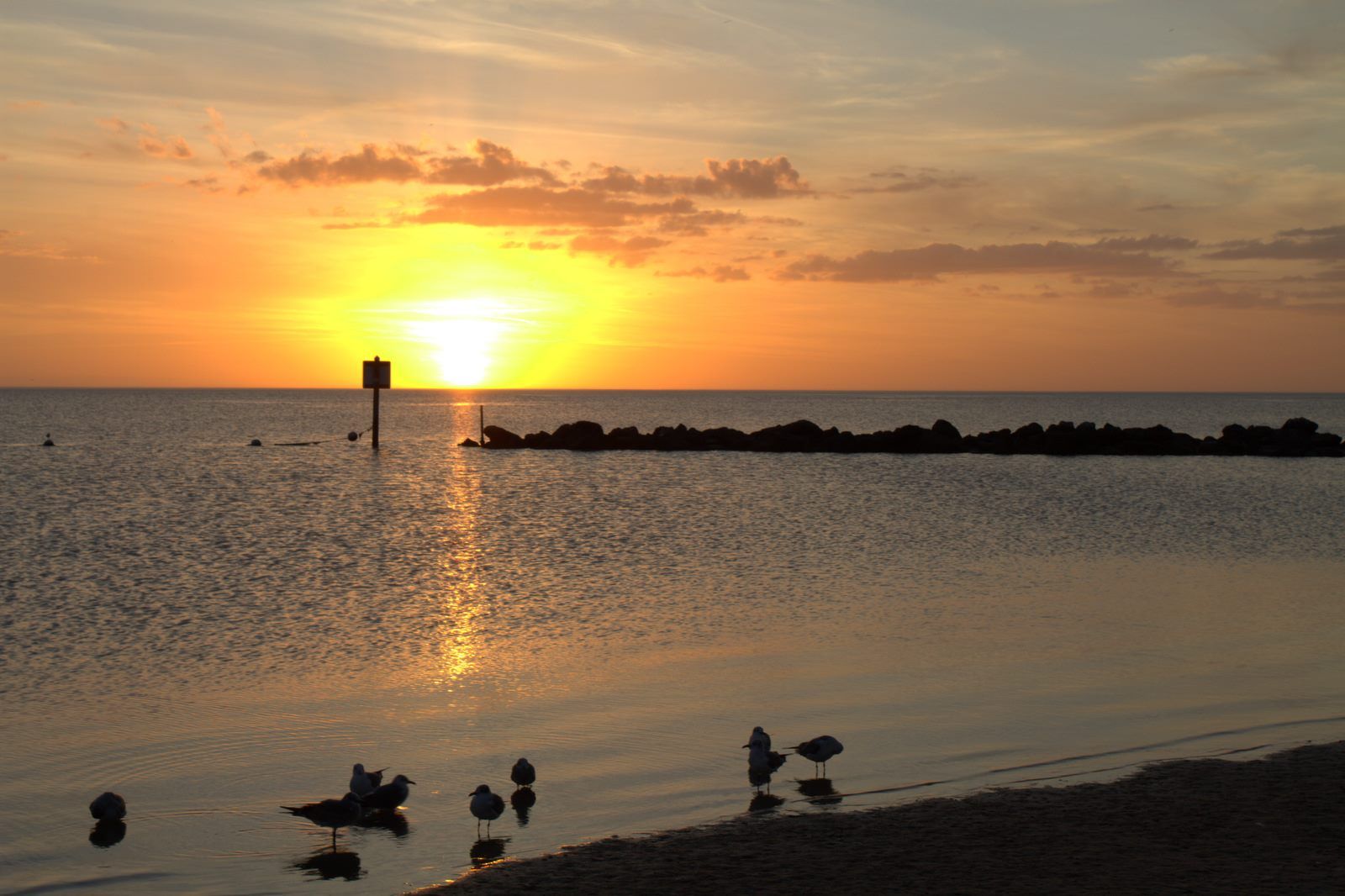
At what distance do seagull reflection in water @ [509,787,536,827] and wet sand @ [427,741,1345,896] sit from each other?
1.17 meters

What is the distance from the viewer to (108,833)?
32.6 feet

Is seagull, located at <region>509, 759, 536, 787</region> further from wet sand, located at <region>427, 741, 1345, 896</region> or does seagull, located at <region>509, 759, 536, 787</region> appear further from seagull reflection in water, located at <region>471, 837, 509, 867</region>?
wet sand, located at <region>427, 741, 1345, 896</region>

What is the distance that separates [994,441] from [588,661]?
209 ft

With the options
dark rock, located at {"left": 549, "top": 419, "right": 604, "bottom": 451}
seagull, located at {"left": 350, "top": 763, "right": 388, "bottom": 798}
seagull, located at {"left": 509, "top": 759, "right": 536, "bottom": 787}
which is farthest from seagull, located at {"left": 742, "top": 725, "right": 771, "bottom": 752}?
dark rock, located at {"left": 549, "top": 419, "right": 604, "bottom": 451}

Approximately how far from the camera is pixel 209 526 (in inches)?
1396

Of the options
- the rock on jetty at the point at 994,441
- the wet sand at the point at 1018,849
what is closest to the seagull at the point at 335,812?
the wet sand at the point at 1018,849

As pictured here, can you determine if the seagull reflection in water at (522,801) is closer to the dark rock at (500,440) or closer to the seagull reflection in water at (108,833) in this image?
the seagull reflection in water at (108,833)

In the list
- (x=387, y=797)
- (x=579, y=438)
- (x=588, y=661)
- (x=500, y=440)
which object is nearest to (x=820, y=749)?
(x=387, y=797)

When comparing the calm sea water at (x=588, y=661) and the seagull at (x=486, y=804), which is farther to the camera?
the calm sea water at (x=588, y=661)

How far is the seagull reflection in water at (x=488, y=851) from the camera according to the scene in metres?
9.40

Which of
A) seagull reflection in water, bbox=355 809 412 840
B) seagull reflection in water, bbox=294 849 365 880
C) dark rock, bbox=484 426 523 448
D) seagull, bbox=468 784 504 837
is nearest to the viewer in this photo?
seagull reflection in water, bbox=294 849 365 880

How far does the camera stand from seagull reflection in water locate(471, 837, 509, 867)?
940 centimetres

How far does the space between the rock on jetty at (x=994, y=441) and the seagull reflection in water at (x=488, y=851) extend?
65.2 m

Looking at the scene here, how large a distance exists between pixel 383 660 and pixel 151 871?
768cm
